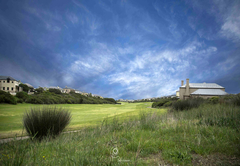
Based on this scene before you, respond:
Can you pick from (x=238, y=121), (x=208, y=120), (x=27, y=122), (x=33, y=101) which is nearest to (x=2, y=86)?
(x=33, y=101)

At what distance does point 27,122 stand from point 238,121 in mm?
8084

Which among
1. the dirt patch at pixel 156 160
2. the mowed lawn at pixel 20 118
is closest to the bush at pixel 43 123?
the mowed lawn at pixel 20 118

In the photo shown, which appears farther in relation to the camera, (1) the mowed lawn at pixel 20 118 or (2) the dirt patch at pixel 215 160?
(1) the mowed lawn at pixel 20 118

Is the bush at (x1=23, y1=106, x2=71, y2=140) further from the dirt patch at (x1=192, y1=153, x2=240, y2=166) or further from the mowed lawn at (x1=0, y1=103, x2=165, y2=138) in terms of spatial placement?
the dirt patch at (x1=192, y1=153, x2=240, y2=166)

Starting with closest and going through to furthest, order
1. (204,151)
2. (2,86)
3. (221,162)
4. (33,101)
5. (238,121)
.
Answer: (221,162) < (204,151) < (238,121) < (2,86) < (33,101)

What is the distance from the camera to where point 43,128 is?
15.5ft

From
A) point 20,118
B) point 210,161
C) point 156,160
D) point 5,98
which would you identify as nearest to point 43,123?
point 156,160

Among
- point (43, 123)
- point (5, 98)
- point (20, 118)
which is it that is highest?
point (5, 98)

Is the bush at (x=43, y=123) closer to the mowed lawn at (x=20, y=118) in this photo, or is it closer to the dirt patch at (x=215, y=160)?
the mowed lawn at (x=20, y=118)

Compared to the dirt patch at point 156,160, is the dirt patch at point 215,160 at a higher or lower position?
higher

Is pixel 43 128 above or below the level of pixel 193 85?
below

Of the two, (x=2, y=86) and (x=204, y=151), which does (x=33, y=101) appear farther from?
(x=204, y=151)

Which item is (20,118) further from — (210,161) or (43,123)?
(210,161)

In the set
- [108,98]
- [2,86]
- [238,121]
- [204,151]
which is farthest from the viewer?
[108,98]
